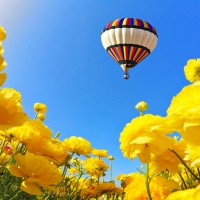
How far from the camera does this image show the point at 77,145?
4.10 feet

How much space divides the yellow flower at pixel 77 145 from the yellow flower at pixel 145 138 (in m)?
0.65

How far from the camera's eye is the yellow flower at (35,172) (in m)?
0.62

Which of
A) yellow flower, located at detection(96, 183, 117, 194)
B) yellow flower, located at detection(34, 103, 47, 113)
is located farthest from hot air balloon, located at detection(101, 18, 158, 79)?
yellow flower, located at detection(96, 183, 117, 194)

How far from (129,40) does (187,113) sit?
7.60 metres

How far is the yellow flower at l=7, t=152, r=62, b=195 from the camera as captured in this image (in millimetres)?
625

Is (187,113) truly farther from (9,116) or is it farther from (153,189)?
(153,189)

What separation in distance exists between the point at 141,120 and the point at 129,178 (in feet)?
1.60

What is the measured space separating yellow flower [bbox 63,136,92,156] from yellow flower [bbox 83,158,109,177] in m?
0.16

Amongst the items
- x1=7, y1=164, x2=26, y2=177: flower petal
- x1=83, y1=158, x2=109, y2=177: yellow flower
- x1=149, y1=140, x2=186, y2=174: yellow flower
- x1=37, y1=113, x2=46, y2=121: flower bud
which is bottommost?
x1=7, y1=164, x2=26, y2=177: flower petal

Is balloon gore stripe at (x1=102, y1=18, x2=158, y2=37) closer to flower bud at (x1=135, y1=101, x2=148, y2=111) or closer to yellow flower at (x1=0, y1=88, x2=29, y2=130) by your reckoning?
flower bud at (x1=135, y1=101, x2=148, y2=111)

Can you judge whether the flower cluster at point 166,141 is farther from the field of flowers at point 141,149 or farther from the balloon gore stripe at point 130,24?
the balloon gore stripe at point 130,24

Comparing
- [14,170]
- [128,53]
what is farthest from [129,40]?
[14,170]

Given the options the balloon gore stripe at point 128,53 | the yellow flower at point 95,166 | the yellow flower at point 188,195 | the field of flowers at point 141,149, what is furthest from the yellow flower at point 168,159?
the balloon gore stripe at point 128,53

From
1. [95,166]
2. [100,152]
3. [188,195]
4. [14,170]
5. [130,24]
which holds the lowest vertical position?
[188,195]
